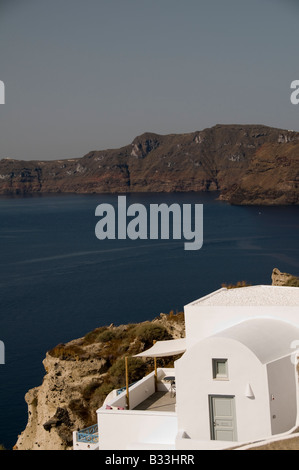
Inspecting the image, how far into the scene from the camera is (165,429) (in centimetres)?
1145

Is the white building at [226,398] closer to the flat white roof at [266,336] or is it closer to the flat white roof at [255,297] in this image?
the flat white roof at [266,336]

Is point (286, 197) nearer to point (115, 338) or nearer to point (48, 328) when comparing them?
point (48, 328)

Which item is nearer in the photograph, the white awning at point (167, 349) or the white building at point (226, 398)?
the white building at point (226, 398)

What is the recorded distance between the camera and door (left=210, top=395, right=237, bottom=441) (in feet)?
35.0

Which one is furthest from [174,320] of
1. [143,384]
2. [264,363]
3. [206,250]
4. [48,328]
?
[206,250]

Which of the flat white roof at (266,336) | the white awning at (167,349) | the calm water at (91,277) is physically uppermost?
the flat white roof at (266,336)

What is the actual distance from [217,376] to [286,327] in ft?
6.59

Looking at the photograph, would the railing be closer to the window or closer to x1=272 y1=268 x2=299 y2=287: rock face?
the window

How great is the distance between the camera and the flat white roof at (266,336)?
1075 cm

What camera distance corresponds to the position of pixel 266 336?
37.3 ft

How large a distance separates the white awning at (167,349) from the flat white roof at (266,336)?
1711mm

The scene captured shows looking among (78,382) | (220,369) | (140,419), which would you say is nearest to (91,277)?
(78,382)

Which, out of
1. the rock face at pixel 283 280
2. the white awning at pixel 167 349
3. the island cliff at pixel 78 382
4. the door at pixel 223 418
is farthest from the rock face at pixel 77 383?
the rock face at pixel 283 280

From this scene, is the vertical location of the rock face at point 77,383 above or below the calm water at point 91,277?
above
